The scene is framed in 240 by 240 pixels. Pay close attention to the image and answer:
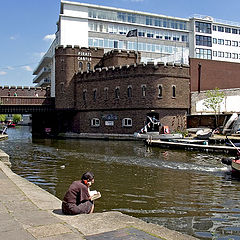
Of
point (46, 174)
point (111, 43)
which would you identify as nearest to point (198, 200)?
point (46, 174)

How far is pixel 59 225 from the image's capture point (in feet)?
22.9

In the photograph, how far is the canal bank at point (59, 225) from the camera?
638 centimetres

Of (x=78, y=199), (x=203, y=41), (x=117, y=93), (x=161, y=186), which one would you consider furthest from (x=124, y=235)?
(x=203, y=41)

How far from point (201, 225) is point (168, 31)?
7284 cm

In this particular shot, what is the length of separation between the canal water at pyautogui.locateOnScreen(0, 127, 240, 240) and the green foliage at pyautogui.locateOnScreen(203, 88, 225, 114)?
883 inches

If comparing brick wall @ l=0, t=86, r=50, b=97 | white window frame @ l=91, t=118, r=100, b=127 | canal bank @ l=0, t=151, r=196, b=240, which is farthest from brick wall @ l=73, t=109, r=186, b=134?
canal bank @ l=0, t=151, r=196, b=240

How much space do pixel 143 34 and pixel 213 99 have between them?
33842 millimetres

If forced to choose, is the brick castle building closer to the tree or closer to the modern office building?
the tree

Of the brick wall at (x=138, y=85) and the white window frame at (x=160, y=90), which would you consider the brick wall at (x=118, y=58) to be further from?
the white window frame at (x=160, y=90)

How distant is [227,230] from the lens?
8672 millimetres

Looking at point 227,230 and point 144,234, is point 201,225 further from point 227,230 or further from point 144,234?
point 144,234

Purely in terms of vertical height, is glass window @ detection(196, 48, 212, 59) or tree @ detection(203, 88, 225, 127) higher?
glass window @ detection(196, 48, 212, 59)

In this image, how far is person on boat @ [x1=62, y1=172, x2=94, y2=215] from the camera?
8.00 meters

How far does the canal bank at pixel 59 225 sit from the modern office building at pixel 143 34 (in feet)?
166
